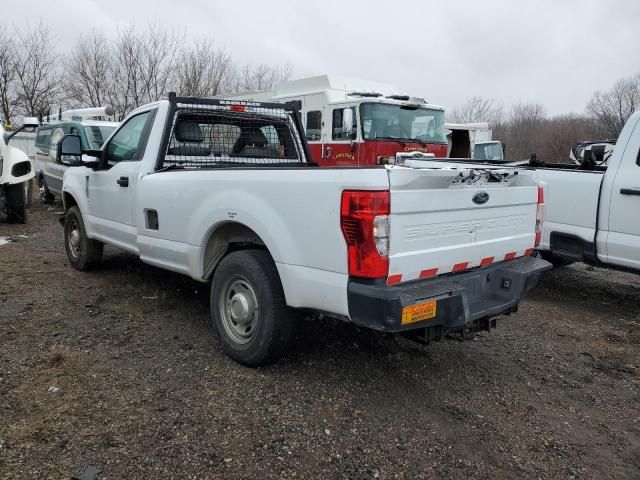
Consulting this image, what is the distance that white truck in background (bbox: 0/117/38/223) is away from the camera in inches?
363

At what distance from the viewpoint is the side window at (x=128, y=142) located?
4.98 m

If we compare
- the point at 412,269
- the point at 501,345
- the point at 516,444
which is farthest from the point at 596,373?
the point at 412,269

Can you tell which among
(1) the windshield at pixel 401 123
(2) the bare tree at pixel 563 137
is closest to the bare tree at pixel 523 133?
(2) the bare tree at pixel 563 137

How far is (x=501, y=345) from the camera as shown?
448cm

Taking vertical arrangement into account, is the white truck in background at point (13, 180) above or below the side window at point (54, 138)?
below

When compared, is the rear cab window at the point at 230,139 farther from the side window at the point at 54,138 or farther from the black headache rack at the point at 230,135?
the side window at the point at 54,138

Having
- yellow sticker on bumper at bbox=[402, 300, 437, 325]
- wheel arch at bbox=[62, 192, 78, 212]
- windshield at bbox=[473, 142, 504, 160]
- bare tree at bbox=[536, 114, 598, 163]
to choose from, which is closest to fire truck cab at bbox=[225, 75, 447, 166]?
wheel arch at bbox=[62, 192, 78, 212]

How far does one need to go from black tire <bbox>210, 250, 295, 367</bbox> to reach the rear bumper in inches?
26.8

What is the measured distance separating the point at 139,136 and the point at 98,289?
1.69 metres

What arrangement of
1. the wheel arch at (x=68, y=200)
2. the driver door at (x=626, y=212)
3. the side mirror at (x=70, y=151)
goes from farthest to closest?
1. the wheel arch at (x=68, y=200)
2. the side mirror at (x=70, y=151)
3. the driver door at (x=626, y=212)

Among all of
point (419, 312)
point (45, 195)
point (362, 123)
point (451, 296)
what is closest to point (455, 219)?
point (451, 296)

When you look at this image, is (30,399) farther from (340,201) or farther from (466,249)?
(466,249)

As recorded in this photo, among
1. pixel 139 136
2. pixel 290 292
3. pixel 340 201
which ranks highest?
pixel 139 136

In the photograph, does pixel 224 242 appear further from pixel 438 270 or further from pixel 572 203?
pixel 572 203
